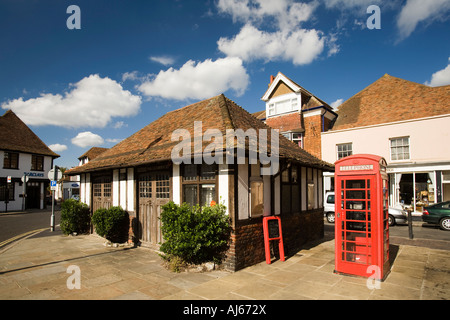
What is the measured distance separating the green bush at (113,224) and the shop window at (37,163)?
2634 cm

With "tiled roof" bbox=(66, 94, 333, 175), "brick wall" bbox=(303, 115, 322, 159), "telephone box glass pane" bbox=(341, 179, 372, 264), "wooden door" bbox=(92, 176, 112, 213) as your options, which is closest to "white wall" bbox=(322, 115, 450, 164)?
"brick wall" bbox=(303, 115, 322, 159)

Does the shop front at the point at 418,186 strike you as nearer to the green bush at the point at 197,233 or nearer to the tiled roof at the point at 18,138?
the green bush at the point at 197,233

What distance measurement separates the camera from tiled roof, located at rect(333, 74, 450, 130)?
1809cm

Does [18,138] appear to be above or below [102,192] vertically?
above

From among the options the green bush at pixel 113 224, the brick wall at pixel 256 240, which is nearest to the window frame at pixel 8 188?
the green bush at pixel 113 224

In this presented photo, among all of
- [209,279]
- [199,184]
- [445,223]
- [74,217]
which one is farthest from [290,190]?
[74,217]

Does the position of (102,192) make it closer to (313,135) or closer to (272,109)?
(272,109)

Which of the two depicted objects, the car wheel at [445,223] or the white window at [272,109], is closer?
the car wheel at [445,223]

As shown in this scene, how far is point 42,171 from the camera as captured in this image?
31.0 m

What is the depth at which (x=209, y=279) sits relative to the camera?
6246mm

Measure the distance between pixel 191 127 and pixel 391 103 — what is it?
17.8 m

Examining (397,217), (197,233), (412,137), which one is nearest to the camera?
(197,233)

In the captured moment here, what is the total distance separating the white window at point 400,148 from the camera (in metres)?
18.3
